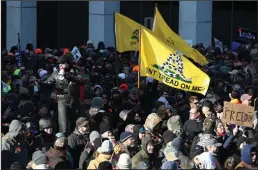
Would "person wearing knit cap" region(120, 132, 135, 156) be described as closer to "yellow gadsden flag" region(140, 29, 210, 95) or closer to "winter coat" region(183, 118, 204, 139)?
"winter coat" region(183, 118, 204, 139)

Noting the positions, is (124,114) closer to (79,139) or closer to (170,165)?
(79,139)

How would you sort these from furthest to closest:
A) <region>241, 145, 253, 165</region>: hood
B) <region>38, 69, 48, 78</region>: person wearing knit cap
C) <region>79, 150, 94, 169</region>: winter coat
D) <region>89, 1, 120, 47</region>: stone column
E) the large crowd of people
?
1. <region>89, 1, 120, 47</region>: stone column
2. <region>38, 69, 48, 78</region>: person wearing knit cap
3. <region>79, 150, 94, 169</region>: winter coat
4. the large crowd of people
5. <region>241, 145, 253, 165</region>: hood

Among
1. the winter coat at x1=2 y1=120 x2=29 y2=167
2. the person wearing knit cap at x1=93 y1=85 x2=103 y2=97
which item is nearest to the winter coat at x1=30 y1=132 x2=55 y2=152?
the winter coat at x1=2 y1=120 x2=29 y2=167

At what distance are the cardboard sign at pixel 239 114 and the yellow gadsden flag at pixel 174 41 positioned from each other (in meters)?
4.54

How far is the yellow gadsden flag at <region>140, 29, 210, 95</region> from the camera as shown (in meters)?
16.6

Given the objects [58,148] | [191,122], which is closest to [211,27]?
[191,122]

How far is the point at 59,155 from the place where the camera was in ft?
42.3

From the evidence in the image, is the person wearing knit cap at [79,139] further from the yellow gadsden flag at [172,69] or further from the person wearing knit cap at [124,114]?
the yellow gadsden flag at [172,69]

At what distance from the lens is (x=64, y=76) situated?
56.1 ft

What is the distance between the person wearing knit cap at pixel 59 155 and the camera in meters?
12.7

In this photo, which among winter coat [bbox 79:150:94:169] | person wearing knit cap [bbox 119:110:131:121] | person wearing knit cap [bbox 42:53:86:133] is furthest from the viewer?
person wearing knit cap [bbox 42:53:86:133]

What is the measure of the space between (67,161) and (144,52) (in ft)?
15.6

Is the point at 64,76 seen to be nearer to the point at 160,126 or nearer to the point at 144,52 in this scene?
the point at 144,52

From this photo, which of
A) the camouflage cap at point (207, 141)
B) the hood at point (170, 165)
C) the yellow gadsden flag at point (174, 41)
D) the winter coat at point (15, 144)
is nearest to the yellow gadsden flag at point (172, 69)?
the yellow gadsden flag at point (174, 41)
